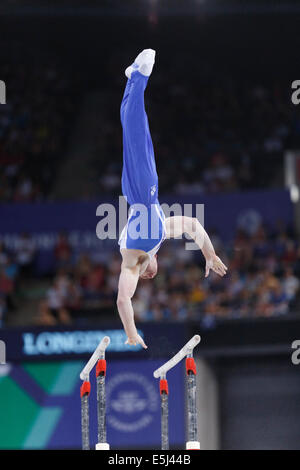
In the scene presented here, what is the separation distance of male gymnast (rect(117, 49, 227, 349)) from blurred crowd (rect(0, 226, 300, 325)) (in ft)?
20.7

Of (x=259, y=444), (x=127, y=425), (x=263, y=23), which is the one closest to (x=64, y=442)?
(x=127, y=425)

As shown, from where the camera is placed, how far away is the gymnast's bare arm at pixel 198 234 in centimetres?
722

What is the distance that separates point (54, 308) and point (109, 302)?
955 mm

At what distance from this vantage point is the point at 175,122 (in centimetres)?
2002

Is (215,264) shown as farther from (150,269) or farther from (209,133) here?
(209,133)

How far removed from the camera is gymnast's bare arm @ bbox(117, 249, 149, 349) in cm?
674

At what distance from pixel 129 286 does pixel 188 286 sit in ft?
28.0

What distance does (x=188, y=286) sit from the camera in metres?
15.3

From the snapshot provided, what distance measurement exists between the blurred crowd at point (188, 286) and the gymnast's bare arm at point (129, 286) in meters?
6.49

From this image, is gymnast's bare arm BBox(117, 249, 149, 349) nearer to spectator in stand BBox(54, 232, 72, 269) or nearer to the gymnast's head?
the gymnast's head

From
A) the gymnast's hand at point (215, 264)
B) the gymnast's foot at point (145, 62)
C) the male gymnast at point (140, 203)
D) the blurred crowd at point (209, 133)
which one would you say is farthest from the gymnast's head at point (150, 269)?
the blurred crowd at point (209, 133)

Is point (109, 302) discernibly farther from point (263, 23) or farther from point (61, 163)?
point (263, 23)

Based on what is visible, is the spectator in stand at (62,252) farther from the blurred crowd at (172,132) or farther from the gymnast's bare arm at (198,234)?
the gymnast's bare arm at (198,234)

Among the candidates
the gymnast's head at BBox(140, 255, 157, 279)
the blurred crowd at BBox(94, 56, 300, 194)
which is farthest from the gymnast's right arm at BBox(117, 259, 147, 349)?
the blurred crowd at BBox(94, 56, 300, 194)
